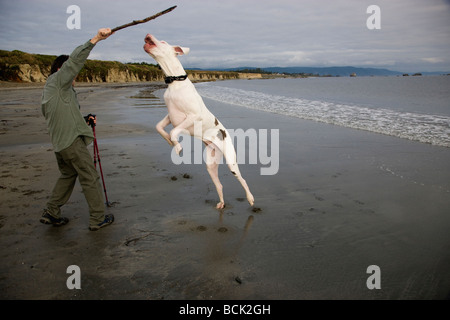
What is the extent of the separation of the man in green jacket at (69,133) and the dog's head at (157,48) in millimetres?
507

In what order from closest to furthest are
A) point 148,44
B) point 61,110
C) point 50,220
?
point 148,44, point 61,110, point 50,220

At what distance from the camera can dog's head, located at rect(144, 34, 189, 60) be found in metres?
3.52

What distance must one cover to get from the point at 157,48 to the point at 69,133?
172cm

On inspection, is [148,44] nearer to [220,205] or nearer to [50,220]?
[220,205]

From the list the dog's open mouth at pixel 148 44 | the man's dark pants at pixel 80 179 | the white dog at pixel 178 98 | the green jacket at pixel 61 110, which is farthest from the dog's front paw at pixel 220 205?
the dog's open mouth at pixel 148 44

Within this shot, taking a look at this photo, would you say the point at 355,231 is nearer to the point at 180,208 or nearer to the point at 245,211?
the point at 245,211

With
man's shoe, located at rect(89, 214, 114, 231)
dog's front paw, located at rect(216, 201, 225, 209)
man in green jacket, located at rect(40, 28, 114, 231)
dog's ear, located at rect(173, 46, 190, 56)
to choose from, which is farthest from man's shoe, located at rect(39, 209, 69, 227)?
dog's ear, located at rect(173, 46, 190, 56)

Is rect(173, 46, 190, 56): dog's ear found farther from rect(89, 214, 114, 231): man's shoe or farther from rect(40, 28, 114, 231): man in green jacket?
rect(89, 214, 114, 231): man's shoe

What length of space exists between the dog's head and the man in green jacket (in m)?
0.51

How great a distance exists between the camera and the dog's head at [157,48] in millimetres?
3518

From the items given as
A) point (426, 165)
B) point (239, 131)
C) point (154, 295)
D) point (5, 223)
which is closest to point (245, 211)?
point (154, 295)

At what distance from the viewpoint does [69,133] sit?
3.76 meters

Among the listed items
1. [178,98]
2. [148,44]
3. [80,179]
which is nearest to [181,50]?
[148,44]
